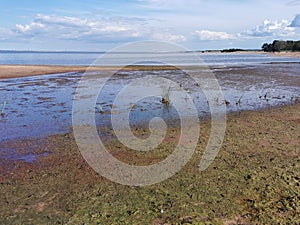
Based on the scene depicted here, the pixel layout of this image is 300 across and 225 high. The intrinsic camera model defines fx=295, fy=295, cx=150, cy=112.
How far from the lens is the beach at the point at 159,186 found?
500 centimetres

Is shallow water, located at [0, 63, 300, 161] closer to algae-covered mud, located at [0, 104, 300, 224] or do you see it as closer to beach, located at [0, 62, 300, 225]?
beach, located at [0, 62, 300, 225]

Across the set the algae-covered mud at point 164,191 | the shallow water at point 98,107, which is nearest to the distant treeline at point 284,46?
the shallow water at point 98,107

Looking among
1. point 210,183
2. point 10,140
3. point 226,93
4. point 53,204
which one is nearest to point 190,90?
point 226,93

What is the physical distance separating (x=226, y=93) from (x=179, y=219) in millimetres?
15186

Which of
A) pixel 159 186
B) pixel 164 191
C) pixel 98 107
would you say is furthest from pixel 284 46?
pixel 164 191

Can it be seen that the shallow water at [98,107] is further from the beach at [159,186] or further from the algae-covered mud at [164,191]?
the algae-covered mud at [164,191]

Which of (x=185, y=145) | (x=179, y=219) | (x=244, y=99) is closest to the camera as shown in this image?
(x=179, y=219)

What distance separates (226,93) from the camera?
62.6ft

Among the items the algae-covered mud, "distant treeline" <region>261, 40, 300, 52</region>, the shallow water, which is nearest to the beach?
the algae-covered mud

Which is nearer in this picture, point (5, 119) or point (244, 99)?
point (5, 119)

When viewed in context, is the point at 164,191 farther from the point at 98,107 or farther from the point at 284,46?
the point at 284,46

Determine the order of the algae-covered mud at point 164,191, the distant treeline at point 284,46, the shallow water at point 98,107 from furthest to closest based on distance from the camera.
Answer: the distant treeline at point 284,46 → the shallow water at point 98,107 → the algae-covered mud at point 164,191

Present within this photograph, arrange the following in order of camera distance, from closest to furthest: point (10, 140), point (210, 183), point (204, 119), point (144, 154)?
point (210, 183) → point (144, 154) → point (10, 140) → point (204, 119)

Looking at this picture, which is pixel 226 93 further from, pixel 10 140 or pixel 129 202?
pixel 129 202
